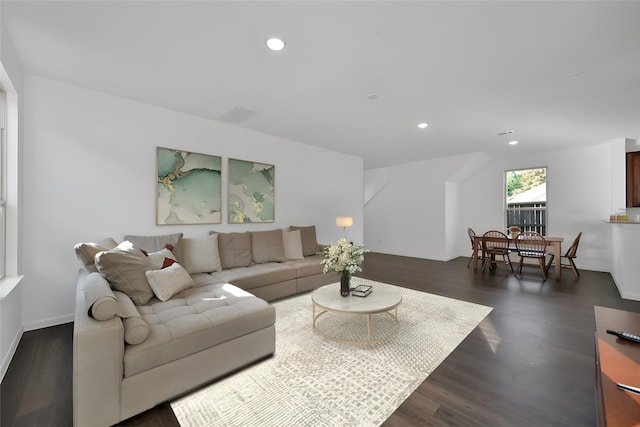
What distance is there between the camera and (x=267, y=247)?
4.05 meters

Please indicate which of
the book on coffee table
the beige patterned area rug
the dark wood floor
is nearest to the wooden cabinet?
the dark wood floor

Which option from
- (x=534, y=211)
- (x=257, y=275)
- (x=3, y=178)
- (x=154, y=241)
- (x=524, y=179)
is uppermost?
(x=524, y=179)

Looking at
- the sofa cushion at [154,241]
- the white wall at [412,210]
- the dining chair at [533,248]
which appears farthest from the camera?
the white wall at [412,210]

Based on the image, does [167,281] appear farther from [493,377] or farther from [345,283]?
[493,377]

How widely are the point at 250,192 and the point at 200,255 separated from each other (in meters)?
1.42

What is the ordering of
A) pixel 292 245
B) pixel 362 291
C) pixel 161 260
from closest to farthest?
pixel 161 260 < pixel 362 291 < pixel 292 245

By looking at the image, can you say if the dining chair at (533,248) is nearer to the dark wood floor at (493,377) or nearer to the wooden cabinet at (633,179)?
the dark wood floor at (493,377)

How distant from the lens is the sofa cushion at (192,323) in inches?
65.4

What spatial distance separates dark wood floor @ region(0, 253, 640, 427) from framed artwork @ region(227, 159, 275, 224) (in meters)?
2.36

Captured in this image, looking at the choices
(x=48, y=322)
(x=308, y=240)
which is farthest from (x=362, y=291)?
(x=48, y=322)

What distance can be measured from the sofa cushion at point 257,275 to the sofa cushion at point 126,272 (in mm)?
Result: 922

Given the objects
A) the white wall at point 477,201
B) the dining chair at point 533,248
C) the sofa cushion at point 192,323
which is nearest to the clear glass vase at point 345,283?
the sofa cushion at point 192,323

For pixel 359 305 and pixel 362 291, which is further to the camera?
pixel 362 291

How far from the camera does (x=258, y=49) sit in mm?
2234
